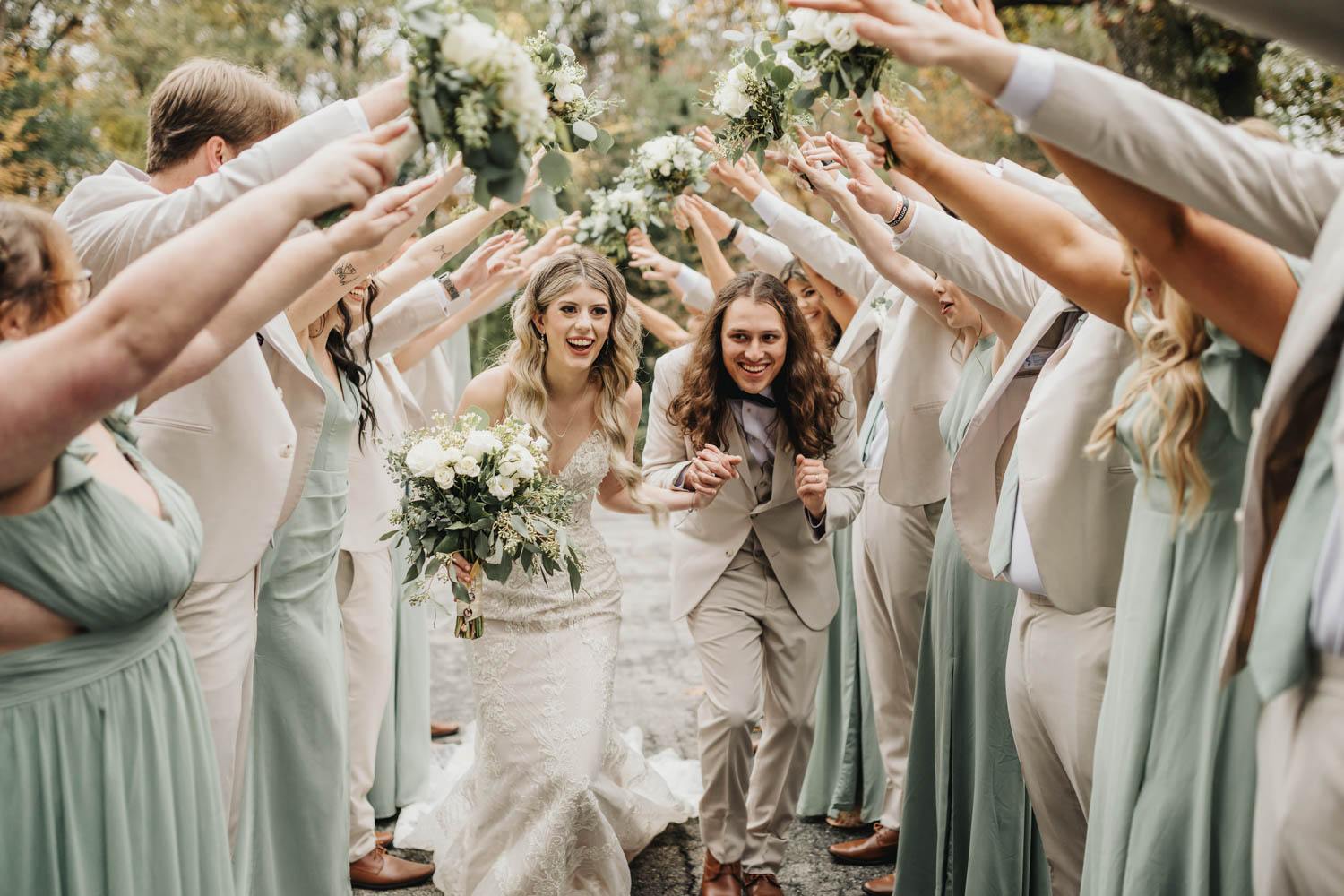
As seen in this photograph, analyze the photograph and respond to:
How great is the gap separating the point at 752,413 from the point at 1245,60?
10855mm

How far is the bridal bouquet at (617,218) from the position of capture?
6727 millimetres

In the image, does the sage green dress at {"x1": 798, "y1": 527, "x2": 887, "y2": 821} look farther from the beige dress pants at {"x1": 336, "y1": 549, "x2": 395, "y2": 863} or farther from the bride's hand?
the beige dress pants at {"x1": 336, "y1": 549, "x2": 395, "y2": 863}

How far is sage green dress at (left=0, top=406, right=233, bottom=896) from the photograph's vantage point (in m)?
2.16

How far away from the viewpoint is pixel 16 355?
74.4 inches

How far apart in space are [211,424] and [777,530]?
254 cm

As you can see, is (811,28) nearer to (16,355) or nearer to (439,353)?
(16,355)

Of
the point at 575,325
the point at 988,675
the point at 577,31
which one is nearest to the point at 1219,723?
the point at 988,675

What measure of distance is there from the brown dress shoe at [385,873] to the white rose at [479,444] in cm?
207

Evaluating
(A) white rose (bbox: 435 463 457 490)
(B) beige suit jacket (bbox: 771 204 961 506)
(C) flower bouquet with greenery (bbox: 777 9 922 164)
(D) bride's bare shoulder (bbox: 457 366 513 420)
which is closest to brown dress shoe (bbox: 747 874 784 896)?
(B) beige suit jacket (bbox: 771 204 961 506)

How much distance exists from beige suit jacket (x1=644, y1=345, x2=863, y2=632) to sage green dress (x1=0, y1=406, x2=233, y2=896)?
103 inches

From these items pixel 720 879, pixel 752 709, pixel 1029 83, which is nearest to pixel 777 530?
pixel 752 709

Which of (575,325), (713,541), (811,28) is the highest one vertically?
(811,28)

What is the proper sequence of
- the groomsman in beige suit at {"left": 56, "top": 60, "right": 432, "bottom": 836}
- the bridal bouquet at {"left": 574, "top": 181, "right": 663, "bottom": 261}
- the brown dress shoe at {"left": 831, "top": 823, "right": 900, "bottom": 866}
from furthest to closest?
the bridal bouquet at {"left": 574, "top": 181, "right": 663, "bottom": 261}, the brown dress shoe at {"left": 831, "top": 823, "right": 900, "bottom": 866}, the groomsman in beige suit at {"left": 56, "top": 60, "right": 432, "bottom": 836}

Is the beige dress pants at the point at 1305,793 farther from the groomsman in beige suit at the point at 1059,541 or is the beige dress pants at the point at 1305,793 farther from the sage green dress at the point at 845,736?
the sage green dress at the point at 845,736
